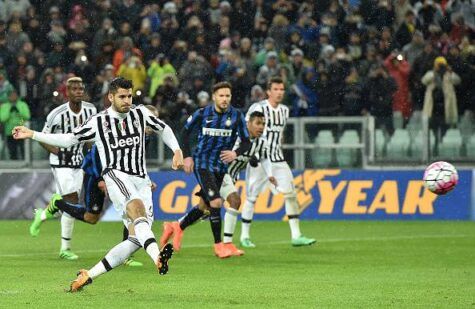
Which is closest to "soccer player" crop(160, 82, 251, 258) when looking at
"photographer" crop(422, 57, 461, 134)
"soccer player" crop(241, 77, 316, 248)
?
"soccer player" crop(241, 77, 316, 248)

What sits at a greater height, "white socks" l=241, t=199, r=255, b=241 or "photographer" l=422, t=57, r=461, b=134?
"photographer" l=422, t=57, r=461, b=134

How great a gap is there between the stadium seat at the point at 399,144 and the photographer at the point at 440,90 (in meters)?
0.81

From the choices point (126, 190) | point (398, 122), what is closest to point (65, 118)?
point (126, 190)

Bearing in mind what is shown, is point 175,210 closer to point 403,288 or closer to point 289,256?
point 289,256

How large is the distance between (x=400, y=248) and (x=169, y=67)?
9.11 metres

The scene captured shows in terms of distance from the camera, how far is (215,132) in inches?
597

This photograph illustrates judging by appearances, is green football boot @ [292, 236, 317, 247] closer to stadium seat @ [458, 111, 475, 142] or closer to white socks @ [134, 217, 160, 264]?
stadium seat @ [458, 111, 475, 142]

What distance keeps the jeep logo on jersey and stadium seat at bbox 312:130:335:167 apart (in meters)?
10.4

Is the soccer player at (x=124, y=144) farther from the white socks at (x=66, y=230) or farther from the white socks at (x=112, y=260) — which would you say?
the white socks at (x=66, y=230)

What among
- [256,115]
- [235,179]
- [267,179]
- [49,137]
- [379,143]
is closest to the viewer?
[49,137]

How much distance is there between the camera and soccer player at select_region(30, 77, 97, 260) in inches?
588

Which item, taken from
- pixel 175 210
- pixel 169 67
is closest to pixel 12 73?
pixel 169 67

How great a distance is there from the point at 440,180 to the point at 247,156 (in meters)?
2.53

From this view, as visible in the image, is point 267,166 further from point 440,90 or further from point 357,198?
point 440,90
